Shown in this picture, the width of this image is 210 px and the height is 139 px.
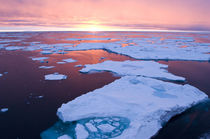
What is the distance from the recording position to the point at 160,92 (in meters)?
5.30

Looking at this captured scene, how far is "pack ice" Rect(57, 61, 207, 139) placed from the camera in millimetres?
3363

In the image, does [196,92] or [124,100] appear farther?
[196,92]

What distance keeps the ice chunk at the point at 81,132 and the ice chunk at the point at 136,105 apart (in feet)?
1.13

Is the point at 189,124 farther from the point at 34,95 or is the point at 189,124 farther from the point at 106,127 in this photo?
the point at 34,95

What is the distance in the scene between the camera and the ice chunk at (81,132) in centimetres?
315

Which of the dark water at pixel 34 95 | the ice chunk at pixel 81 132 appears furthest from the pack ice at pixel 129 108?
the dark water at pixel 34 95

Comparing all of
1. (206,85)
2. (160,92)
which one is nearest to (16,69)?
(160,92)

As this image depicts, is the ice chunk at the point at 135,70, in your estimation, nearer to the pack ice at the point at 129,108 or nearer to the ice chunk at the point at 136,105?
the pack ice at the point at 129,108

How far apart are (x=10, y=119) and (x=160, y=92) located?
4952mm

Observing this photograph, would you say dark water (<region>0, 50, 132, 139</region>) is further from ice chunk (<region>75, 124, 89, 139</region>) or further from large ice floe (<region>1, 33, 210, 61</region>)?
large ice floe (<region>1, 33, 210, 61</region>)

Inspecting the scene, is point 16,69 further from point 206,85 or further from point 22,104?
point 206,85

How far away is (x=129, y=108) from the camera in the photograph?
13.6 ft

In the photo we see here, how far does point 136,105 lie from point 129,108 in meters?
0.28

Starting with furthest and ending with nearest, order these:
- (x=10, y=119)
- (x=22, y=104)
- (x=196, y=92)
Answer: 1. (x=196, y=92)
2. (x=22, y=104)
3. (x=10, y=119)
